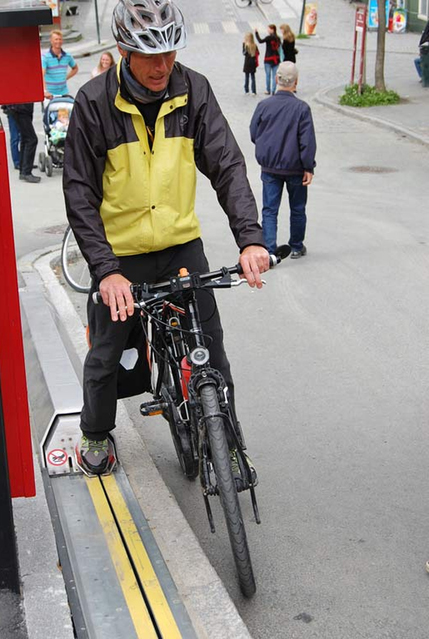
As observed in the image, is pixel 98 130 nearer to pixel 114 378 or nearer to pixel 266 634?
pixel 114 378

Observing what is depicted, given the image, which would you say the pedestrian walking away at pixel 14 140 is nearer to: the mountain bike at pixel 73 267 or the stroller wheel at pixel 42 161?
the stroller wheel at pixel 42 161

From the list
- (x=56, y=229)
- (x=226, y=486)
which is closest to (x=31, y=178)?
(x=56, y=229)

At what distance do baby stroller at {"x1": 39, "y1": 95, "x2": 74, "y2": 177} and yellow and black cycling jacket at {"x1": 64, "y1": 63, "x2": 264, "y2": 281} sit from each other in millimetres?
10689

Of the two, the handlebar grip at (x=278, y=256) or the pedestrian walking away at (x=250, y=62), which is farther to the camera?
the pedestrian walking away at (x=250, y=62)

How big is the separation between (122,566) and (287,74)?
20.4ft

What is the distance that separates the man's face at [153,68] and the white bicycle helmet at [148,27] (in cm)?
6

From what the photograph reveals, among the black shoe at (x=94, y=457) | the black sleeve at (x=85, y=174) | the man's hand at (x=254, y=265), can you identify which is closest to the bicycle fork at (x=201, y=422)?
the man's hand at (x=254, y=265)

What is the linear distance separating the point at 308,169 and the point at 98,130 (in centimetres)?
553

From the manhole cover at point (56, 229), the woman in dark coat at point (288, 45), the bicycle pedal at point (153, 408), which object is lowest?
the woman in dark coat at point (288, 45)

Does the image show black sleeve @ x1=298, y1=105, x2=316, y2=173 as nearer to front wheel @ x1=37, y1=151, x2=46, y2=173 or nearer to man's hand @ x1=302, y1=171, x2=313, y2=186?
man's hand @ x1=302, y1=171, x2=313, y2=186

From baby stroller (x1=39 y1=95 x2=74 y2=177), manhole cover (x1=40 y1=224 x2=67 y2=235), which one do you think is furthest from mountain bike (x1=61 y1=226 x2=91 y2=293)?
baby stroller (x1=39 y1=95 x2=74 y2=177)

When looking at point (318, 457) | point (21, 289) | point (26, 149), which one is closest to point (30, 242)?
point (21, 289)

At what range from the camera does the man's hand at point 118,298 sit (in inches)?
157

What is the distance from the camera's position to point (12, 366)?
4039 mm
